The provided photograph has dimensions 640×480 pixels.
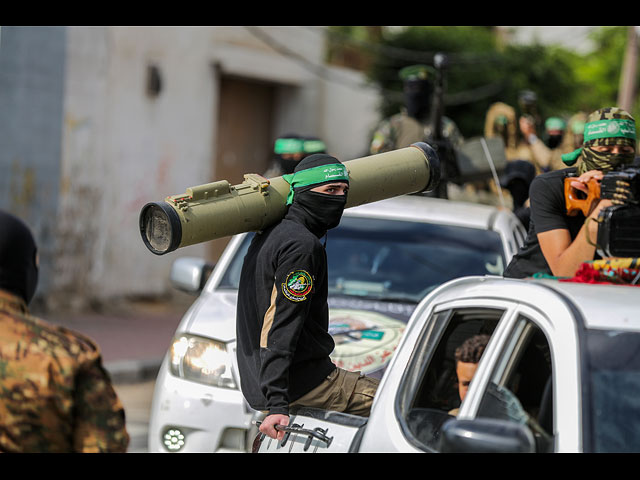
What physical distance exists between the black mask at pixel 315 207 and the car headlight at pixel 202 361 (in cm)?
147

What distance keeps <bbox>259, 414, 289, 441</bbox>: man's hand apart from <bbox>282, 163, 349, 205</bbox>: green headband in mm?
948

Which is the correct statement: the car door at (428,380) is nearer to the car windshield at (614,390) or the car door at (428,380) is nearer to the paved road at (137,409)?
the car windshield at (614,390)

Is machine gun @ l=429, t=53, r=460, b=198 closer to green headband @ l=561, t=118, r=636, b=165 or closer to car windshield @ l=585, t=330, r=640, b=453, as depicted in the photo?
green headband @ l=561, t=118, r=636, b=165

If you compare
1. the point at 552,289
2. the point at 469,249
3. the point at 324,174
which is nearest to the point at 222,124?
the point at 469,249

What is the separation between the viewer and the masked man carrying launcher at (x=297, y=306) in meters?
3.89

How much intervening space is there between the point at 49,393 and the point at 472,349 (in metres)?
1.38

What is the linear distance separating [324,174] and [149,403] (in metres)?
5.72

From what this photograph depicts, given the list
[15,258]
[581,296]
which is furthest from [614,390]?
[15,258]

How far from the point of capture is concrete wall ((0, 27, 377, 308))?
41.2ft

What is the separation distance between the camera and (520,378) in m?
3.03

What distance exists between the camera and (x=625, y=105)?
1652 centimetres

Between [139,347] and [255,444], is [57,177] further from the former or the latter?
[255,444]

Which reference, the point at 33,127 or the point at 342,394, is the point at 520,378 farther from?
the point at 33,127

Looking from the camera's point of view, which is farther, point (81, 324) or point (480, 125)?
point (480, 125)
